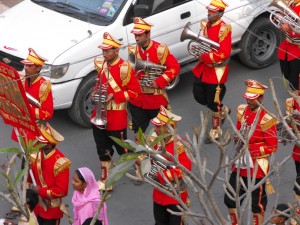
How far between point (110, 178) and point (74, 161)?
572 centimetres

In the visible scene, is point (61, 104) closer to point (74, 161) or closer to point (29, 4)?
point (74, 161)

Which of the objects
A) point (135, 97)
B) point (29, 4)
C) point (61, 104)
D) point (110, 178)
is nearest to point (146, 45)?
point (135, 97)

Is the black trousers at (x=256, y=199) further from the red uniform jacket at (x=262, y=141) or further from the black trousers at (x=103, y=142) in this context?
the black trousers at (x=103, y=142)

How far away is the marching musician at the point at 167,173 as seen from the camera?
347 inches

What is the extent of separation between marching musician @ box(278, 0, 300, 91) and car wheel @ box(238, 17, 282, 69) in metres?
1.12

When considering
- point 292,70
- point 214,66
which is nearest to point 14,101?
point 214,66

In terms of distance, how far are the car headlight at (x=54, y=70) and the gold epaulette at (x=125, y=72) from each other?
121 cm

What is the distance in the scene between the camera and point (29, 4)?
40.6ft

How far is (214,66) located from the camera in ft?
36.3

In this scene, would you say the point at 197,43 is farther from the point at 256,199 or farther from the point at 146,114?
the point at 256,199

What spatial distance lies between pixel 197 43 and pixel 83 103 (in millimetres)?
1674

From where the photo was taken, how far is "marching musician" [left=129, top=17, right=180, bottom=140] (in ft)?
Answer: 34.9

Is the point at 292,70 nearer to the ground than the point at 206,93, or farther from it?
farther from it


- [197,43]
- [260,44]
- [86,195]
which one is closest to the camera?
[86,195]
